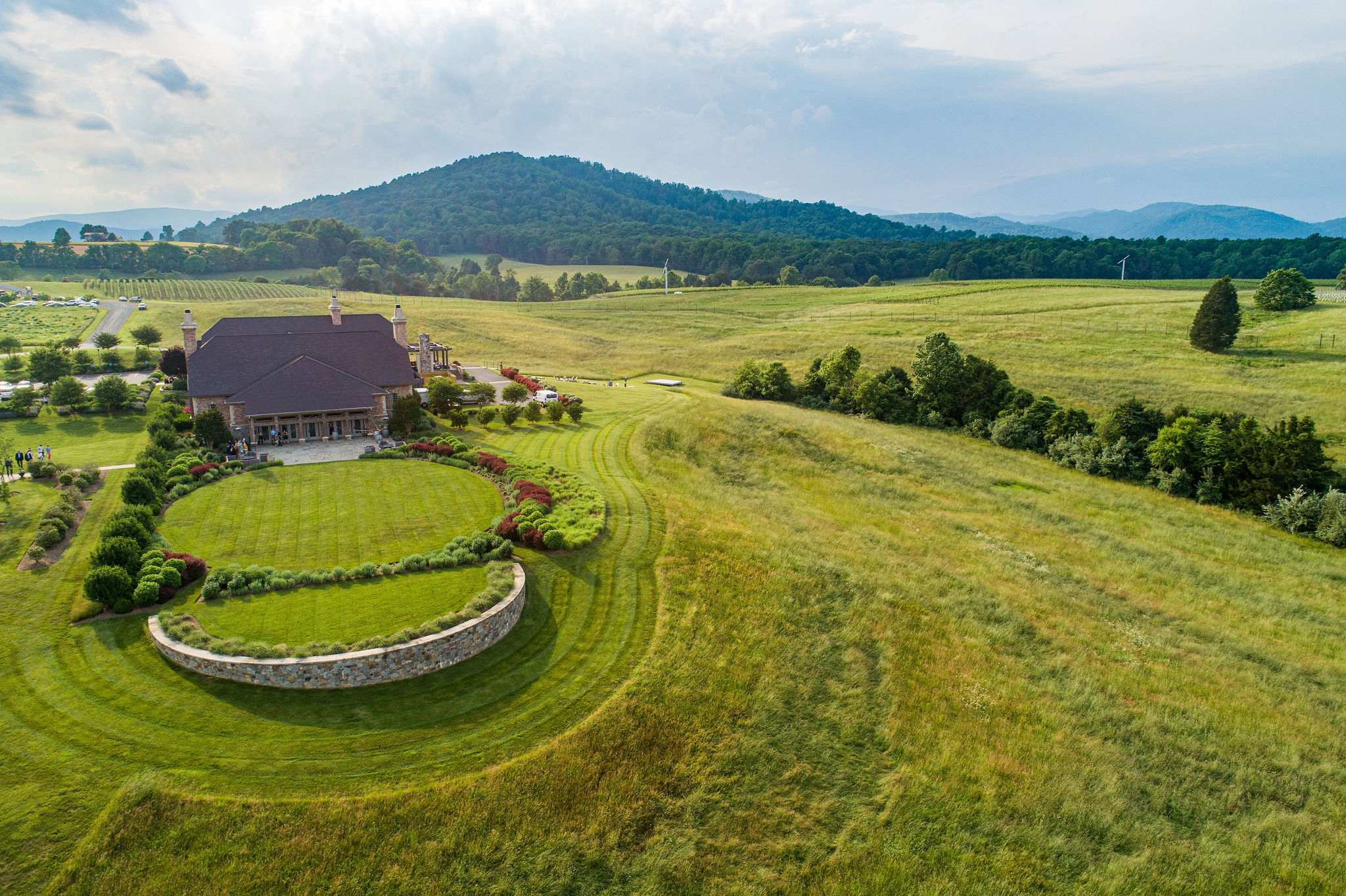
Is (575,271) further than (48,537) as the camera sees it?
Yes

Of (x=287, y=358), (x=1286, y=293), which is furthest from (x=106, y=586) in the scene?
(x=1286, y=293)

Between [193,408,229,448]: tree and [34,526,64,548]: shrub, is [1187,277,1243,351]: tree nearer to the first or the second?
[193,408,229,448]: tree

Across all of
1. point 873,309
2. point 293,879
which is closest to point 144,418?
point 293,879

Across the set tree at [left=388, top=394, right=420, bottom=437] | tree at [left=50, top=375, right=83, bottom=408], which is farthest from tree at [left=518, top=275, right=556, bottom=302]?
tree at [left=388, top=394, right=420, bottom=437]

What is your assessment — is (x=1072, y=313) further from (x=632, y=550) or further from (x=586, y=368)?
(x=632, y=550)

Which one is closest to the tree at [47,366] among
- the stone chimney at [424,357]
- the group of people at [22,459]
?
the group of people at [22,459]

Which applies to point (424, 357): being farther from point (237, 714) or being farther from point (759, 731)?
point (759, 731)

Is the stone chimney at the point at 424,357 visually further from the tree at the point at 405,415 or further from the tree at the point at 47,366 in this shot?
the tree at the point at 47,366
